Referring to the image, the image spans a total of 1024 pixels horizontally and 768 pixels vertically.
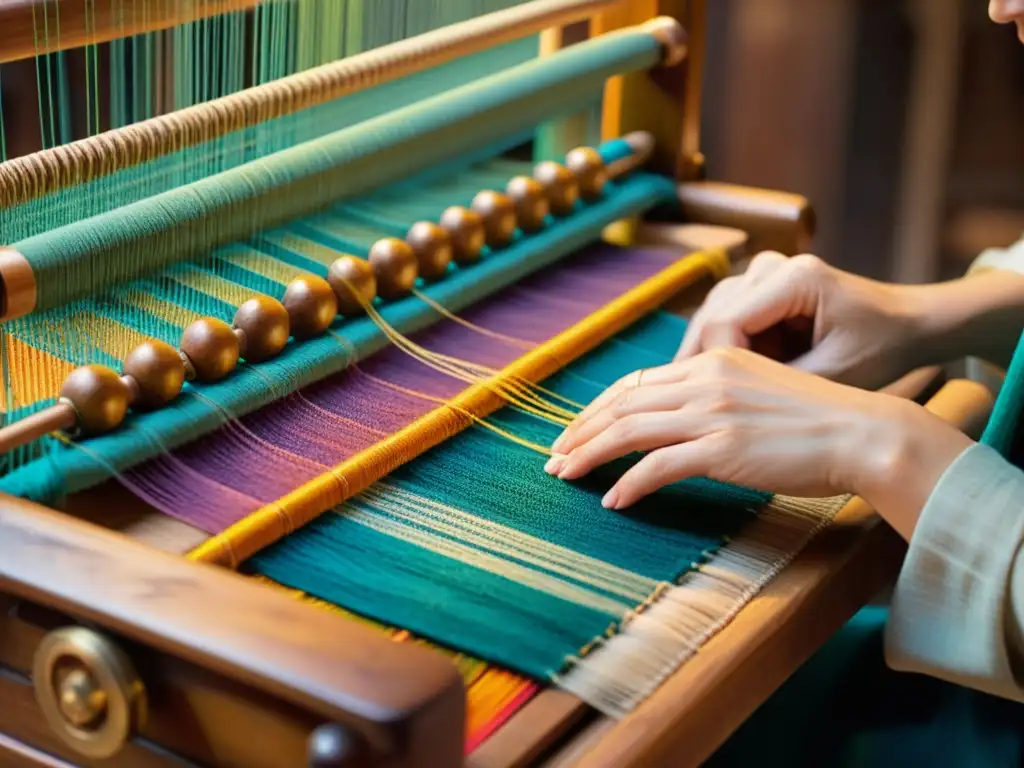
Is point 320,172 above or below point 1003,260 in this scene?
above

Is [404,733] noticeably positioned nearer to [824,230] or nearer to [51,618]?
[51,618]

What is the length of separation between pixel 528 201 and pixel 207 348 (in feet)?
1.56

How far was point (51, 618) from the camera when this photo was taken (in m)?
0.77

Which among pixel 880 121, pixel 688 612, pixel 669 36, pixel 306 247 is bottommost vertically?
pixel 880 121

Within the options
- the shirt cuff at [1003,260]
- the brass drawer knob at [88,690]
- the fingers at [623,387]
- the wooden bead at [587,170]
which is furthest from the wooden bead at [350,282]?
the shirt cuff at [1003,260]

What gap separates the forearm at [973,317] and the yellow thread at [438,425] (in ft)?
0.79

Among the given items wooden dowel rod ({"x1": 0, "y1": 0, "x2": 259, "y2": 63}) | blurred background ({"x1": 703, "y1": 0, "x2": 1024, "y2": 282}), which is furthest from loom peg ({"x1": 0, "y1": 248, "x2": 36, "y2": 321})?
blurred background ({"x1": 703, "y1": 0, "x2": 1024, "y2": 282})

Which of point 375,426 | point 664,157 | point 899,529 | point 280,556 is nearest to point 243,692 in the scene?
point 280,556

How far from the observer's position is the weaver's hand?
98 cm

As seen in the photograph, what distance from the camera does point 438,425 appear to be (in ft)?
3.50

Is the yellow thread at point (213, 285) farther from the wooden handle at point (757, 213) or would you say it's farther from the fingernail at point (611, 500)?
the wooden handle at point (757, 213)

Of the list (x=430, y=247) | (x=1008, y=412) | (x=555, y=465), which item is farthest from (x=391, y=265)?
(x=1008, y=412)

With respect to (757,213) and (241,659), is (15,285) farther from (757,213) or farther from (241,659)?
(757,213)

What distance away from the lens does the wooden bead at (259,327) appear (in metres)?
1.06
